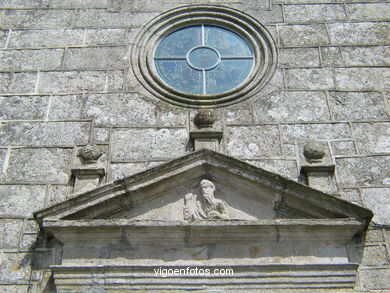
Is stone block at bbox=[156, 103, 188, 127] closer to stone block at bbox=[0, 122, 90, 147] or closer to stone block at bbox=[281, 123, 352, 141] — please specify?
stone block at bbox=[0, 122, 90, 147]

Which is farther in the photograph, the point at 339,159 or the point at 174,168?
the point at 339,159

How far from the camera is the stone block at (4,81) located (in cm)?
668

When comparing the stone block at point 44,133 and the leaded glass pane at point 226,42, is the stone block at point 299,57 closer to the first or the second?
the leaded glass pane at point 226,42

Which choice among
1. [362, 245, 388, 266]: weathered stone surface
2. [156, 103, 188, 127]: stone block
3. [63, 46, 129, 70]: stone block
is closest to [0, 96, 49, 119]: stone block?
[63, 46, 129, 70]: stone block

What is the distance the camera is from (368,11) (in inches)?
292

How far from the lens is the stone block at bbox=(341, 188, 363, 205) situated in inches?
222

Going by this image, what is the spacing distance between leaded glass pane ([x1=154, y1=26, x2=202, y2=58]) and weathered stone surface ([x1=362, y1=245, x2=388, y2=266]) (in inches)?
132

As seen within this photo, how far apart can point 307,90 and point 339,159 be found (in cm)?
105

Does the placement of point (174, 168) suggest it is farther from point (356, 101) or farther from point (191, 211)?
point (356, 101)

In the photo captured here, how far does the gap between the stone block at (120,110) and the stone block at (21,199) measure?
1.07 m

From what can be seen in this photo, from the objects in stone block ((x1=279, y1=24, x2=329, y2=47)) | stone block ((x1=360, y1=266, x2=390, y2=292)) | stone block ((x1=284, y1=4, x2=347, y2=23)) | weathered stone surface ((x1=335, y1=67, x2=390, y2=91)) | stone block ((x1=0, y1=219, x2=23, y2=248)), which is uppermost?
stone block ((x1=284, y1=4, x2=347, y2=23))

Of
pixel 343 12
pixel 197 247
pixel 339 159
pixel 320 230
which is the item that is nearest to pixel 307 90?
pixel 339 159

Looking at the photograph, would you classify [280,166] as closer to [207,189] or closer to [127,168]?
[207,189]

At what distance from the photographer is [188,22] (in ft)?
24.4
